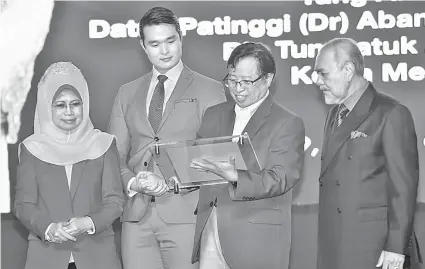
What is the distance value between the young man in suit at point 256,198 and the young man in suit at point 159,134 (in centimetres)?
33

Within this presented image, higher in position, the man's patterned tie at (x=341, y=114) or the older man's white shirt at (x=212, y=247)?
the man's patterned tie at (x=341, y=114)

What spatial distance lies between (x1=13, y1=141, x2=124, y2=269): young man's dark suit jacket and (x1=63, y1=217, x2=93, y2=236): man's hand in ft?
0.10

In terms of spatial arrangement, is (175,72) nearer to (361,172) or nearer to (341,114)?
(341,114)

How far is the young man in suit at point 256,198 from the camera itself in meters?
3.29

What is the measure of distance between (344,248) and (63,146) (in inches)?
60.9

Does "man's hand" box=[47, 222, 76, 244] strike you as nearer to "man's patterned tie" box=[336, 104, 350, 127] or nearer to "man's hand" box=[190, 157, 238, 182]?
"man's hand" box=[190, 157, 238, 182]

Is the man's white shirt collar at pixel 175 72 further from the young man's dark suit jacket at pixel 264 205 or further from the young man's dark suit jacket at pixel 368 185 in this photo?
the young man's dark suit jacket at pixel 368 185

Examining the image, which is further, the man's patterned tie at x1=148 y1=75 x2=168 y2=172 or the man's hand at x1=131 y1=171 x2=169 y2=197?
the man's patterned tie at x1=148 y1=75 x2=168 y2=172

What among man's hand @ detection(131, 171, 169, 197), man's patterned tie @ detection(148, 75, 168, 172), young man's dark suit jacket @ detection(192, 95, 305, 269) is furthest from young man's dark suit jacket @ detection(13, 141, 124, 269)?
young man's dark suit jacket @ detection(192, 95, 305, 269)

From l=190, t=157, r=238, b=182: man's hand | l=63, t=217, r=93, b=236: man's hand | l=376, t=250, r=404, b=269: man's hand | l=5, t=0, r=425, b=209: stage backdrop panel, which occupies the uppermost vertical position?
l=5, t=0, r=425, b=209: stage backdrop panel

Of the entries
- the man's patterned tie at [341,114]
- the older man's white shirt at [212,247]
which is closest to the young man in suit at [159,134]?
the older man's white shirt at [212,247]

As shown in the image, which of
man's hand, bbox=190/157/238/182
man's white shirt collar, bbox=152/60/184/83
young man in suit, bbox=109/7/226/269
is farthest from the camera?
Result: man's white shirt collar, bbox=152/60/184/83

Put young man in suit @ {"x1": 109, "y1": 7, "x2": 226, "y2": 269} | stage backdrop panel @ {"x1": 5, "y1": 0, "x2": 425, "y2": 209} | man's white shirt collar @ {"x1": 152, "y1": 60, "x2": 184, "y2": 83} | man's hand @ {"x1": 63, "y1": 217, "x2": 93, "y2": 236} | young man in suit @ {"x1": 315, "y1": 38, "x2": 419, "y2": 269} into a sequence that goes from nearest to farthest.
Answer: young man in suit @ {"x1": 315, "y1": 38, "x2": 419, "y2": 269} → man's hand @ {"x1": 63, "y1": 217, "x2": 93, "y2": 236} → young man in suit @ {"x1": 109, "y1": 7, "x2": 226, "y2": 269} → man's white shirt collar @ {"x1": 152, "y1": 60, "x2": 184, "y2": 83} → stage backdrop panel @ {"x1": 5, "y1": 0, "x2": 425, "y2": 209}

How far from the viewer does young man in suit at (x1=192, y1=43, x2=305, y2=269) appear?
10.8 ft
